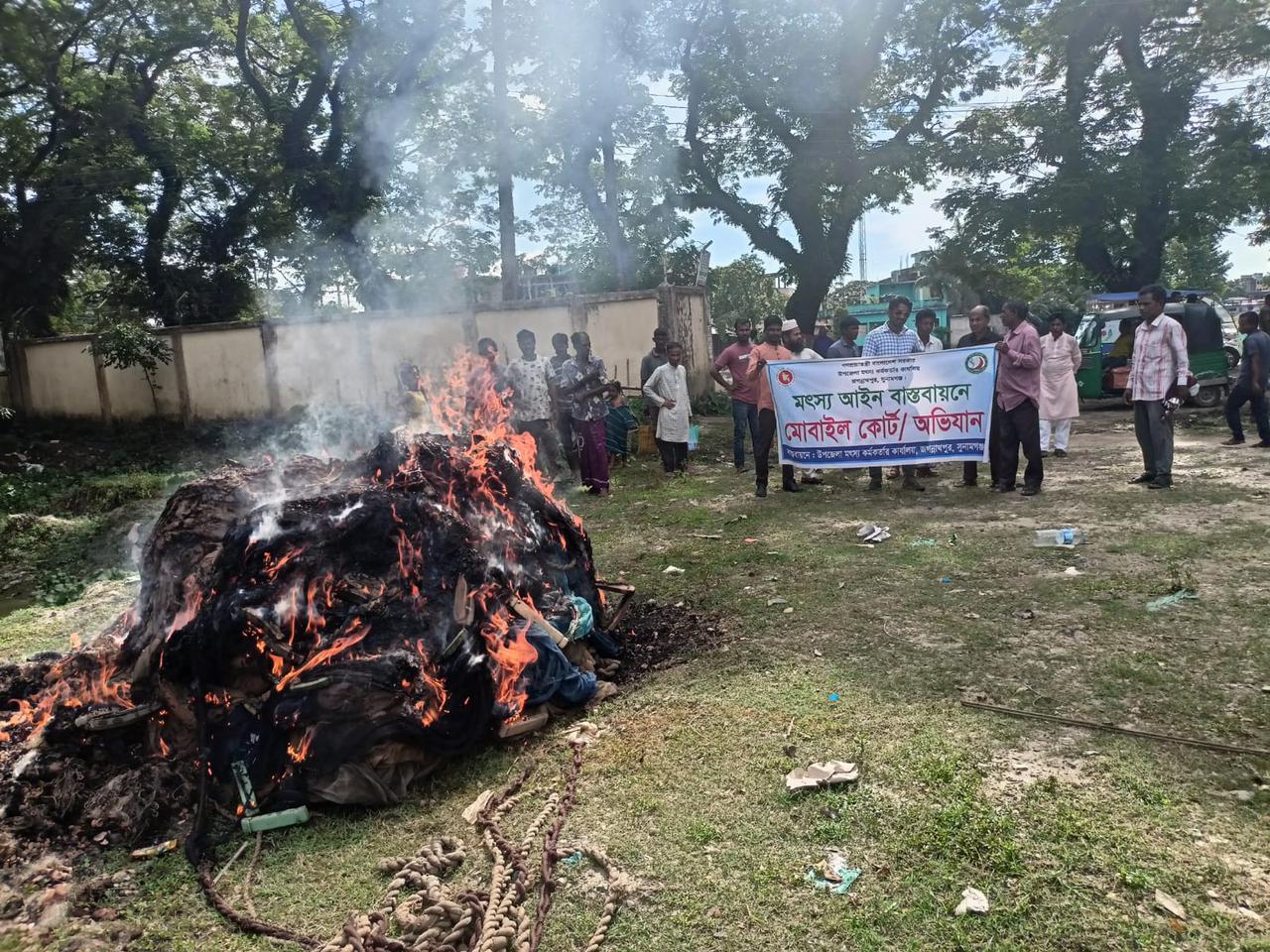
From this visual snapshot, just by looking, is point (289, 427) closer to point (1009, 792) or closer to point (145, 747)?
point (145, 747)

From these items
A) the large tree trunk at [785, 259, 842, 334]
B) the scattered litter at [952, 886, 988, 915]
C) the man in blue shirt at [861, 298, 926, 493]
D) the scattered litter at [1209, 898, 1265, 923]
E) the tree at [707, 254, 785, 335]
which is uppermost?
the tree at [707, 254, 785, 335]

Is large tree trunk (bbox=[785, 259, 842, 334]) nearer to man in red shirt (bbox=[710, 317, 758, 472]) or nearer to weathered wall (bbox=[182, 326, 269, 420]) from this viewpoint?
man in red shirt (bbox=[710, 317, 758, 472])

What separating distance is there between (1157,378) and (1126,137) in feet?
61.0

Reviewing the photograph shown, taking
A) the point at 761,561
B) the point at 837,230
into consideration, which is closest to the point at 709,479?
the point at 761,561

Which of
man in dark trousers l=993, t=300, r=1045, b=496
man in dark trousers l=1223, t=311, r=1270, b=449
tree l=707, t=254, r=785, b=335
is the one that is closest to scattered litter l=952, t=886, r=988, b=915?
man in dark trousers l=993, t=300, r=1045, b=496

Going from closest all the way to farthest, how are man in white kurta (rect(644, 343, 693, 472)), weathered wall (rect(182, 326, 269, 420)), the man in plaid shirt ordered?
the man in plaid shirt
man in white kurta (rect(644, 343, 693, 472))
weathered wall (rect(182, 326, 269, 420))

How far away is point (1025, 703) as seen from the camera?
3.48 m

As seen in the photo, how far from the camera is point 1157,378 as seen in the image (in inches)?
285

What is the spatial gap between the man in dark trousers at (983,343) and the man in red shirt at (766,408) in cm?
177

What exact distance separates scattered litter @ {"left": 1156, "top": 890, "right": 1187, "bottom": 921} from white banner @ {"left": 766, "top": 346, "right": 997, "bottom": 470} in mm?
6013

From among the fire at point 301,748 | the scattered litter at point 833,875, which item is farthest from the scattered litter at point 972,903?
the fire at point 301,748

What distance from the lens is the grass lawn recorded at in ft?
7.74

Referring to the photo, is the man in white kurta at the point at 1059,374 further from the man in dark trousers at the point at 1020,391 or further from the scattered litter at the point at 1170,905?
the scattered litter at the point at 1170,905

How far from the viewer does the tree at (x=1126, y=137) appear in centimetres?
2008
